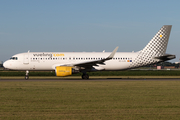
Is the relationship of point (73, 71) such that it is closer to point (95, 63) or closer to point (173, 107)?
point (95, 63)

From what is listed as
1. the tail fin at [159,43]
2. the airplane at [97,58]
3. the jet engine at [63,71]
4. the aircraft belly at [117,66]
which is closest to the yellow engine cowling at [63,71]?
the jet engine at [63,71]

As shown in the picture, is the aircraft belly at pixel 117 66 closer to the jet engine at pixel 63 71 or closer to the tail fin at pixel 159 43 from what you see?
the tail fin at pixel 159 43

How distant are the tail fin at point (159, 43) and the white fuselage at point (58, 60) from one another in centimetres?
229

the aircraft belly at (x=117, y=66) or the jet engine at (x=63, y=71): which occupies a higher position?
the aircraft belly at (x=117, y=66)

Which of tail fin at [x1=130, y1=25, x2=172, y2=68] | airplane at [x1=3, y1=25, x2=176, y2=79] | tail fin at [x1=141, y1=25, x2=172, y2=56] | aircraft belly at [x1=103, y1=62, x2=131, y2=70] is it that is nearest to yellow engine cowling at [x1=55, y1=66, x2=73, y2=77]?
airplane at [x1=3, y1=25, x2=176, y2=79]

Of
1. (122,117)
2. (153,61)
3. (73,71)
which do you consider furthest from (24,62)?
(122,117)

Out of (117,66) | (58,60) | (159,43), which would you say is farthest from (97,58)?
(159,43)

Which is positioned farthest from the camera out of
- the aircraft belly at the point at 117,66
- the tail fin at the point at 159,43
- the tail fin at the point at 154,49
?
the tail fin at the point at 159,43

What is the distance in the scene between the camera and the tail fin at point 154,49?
34.1m

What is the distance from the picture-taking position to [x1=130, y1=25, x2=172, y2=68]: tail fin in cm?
3409

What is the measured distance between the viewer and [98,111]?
402 inches

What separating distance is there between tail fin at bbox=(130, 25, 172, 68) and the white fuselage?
919 mm

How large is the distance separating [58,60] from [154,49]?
13.3 metres

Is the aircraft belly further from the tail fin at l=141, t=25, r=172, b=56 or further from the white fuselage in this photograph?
the tail fin at l=141, t=25, r=172, b=56
